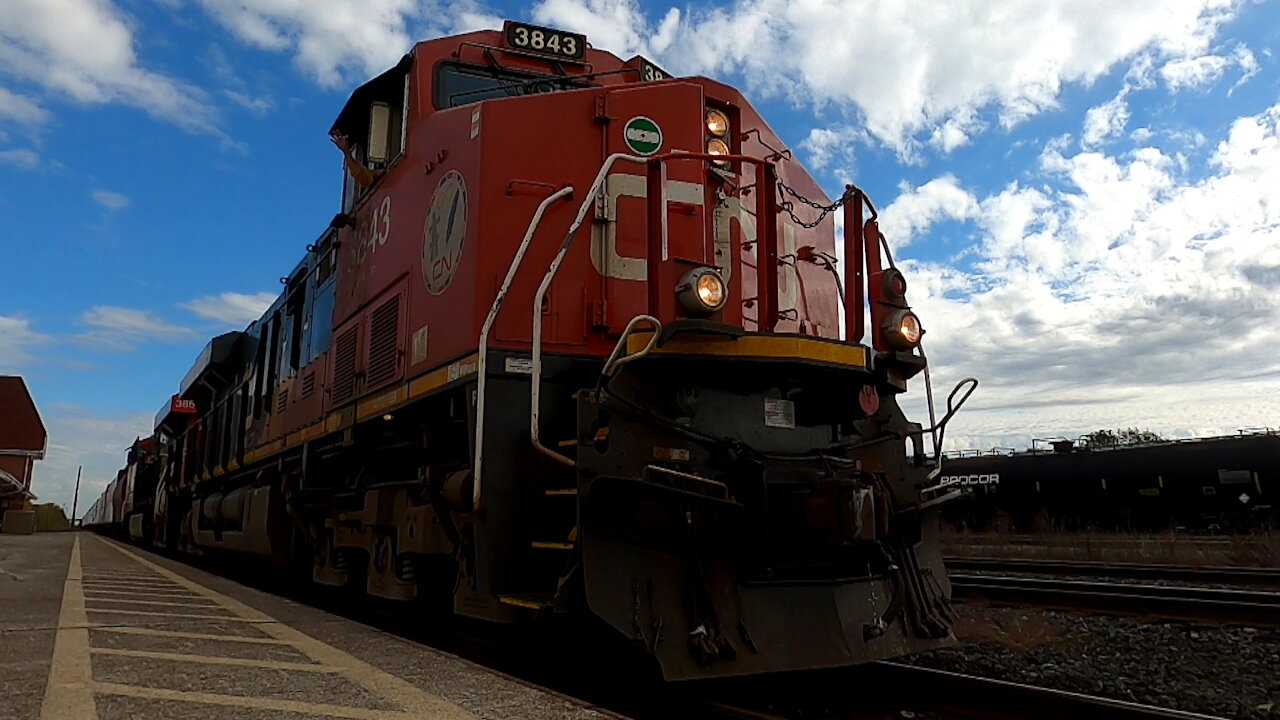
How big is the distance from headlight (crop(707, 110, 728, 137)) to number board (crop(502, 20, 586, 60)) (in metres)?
1.15

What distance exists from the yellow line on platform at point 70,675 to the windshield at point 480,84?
133 inches

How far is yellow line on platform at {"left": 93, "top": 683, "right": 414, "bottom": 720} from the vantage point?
257 centimetres

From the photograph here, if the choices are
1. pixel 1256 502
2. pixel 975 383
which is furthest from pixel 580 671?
pixel 1256 502

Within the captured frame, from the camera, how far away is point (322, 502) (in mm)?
6605

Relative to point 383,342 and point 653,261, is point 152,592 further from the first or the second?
point 653,261

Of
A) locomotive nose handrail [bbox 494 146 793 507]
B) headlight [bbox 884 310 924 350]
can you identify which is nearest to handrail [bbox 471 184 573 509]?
locomotive nose handrail [bbox 494 146 793 507]

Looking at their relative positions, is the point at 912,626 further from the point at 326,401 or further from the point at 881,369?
the point at 326,401

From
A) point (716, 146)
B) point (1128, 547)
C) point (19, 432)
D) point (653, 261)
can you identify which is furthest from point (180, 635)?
point (19, 432)

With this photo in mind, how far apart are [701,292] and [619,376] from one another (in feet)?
1.62

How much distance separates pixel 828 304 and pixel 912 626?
2.20 meters

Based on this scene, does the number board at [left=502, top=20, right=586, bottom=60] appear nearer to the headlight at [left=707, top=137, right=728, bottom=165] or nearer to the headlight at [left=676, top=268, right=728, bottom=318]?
the headlight at [left=707, top=137, right=728, bottom=165]

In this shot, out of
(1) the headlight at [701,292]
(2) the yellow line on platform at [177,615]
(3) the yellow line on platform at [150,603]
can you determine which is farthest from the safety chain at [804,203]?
(3) the yellow line on platform at [150,603]

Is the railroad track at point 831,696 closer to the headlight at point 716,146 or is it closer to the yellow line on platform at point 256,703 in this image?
the yellow line on platform at point 256,703

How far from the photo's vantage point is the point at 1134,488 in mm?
15773
